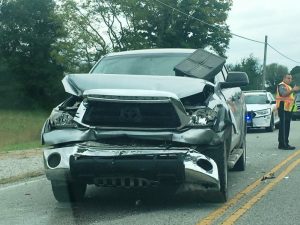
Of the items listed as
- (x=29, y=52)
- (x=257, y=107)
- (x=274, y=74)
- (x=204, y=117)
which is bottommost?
(x=274, y=74)

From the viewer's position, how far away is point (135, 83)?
6.94 m

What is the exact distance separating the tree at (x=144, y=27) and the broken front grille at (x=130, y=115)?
156 feet

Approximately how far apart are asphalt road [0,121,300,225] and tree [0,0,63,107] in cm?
5765

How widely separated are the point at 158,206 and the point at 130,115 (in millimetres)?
1233

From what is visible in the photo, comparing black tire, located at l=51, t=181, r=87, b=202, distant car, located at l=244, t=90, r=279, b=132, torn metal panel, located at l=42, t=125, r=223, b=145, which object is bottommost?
distant car, located at l=244, t=90, r=279, b=132

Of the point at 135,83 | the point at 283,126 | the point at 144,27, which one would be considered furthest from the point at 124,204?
the point at 144,27

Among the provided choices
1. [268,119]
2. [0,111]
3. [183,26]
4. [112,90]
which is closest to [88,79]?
[112,90]

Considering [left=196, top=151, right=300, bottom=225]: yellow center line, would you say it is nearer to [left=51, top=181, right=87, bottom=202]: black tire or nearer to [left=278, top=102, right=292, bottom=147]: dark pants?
[left=51, top=181, right=87, bottom=202]: black tire

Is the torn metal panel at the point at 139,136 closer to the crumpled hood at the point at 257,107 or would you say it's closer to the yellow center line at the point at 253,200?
the yellow center line at the point at 253,200

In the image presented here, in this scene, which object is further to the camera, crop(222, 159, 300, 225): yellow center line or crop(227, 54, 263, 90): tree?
crop(227, 54, 263, 90): tree

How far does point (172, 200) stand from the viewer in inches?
297

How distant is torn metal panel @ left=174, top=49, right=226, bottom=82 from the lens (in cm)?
778

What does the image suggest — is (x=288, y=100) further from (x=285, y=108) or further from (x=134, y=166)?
(x=134, y=166)

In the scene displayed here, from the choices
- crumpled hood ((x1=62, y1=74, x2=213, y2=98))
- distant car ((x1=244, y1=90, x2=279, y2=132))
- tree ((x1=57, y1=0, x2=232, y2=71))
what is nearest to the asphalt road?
crumpled hood ((x1=62, y1=74, x2=213, y2=98))
